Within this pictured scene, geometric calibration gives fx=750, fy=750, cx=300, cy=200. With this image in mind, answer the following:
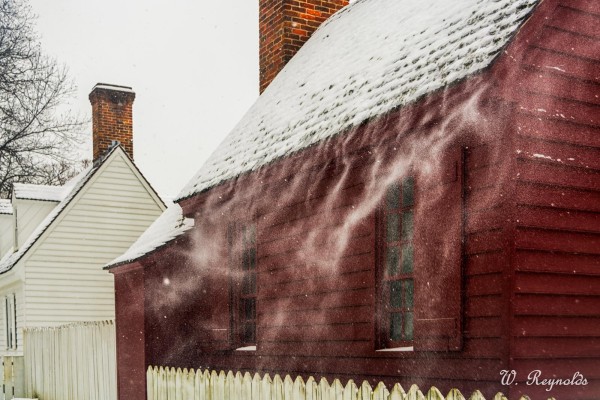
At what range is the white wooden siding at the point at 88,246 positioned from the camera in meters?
21.2

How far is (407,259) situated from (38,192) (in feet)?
58.1

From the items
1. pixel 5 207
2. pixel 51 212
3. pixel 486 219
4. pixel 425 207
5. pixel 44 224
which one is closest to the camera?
pixel 486 219

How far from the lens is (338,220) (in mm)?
9297

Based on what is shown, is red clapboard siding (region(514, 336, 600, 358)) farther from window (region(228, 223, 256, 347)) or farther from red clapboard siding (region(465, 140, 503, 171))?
window (region(228, 223, 256, 347))

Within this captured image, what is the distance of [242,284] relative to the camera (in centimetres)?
1200

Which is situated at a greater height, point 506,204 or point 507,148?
point 507,148

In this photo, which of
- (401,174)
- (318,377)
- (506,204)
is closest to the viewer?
(506,204)

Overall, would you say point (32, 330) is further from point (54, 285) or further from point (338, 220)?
point (338, 220)

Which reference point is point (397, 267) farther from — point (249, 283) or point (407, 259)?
Result: point (249, 283)

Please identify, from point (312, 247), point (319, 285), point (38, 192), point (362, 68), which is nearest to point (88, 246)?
point (38, 192)

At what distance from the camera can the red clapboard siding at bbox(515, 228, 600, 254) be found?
6613mm

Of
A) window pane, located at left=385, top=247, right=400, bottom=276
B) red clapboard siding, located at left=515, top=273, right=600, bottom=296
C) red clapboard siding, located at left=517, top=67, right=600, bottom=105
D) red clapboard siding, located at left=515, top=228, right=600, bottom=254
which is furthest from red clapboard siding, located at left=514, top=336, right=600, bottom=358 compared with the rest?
red clapboard siding, located at left=517, top=67, right=600, bottom=105

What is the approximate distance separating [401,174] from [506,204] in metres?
1.73

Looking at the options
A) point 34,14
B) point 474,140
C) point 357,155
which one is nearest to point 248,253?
point 357,155
